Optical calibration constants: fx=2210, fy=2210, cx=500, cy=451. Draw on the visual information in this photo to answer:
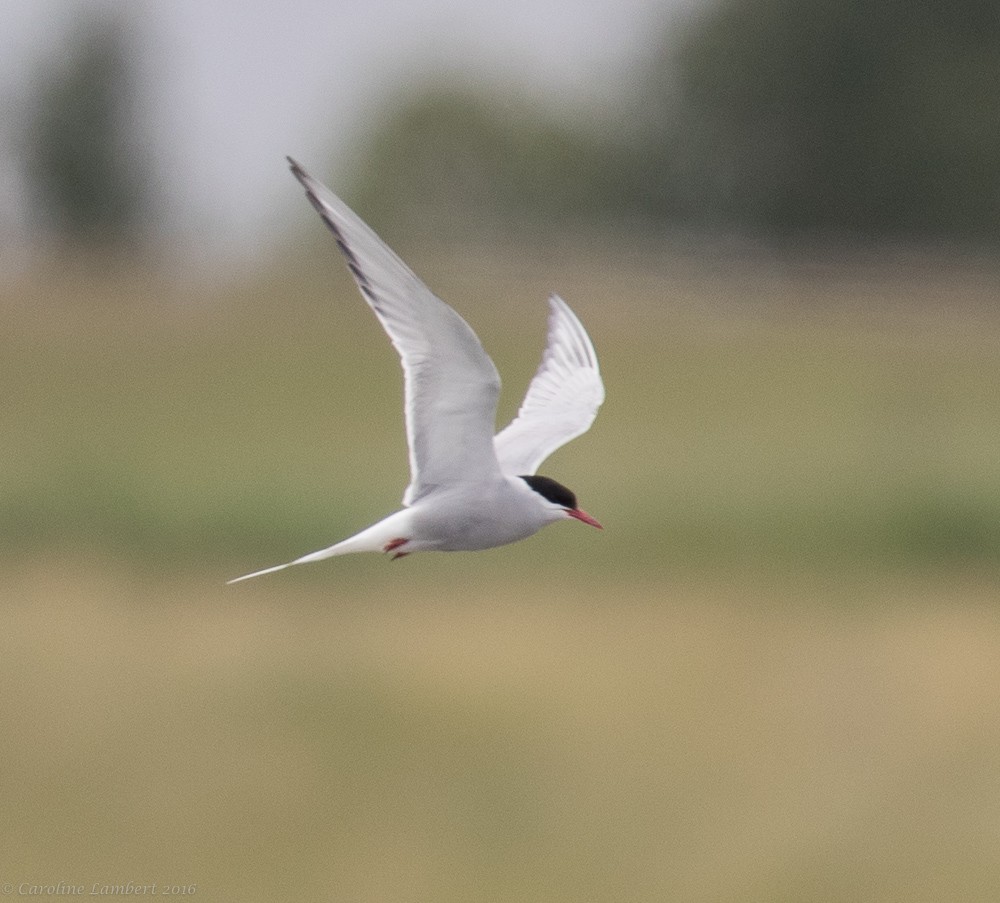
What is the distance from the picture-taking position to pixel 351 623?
40.7 ft

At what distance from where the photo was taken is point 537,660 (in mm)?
11312

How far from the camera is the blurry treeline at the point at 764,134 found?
34.6 metres

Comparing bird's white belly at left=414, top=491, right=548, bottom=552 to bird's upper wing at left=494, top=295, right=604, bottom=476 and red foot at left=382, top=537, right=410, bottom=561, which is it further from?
bird's upper wing at left=494, top=295, right=604, bottom=476

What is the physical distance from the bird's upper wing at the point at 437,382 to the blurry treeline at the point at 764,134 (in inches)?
1097

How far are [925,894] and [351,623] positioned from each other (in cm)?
448

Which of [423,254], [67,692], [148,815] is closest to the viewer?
[148,815]

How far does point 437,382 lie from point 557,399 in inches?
50.5

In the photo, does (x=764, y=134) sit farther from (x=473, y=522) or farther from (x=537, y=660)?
(x=473, y=522)

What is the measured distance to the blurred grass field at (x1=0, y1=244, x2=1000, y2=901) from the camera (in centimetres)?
939

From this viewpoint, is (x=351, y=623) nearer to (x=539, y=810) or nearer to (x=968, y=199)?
(x=539, y=810)

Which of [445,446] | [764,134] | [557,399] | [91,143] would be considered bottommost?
[91,143]

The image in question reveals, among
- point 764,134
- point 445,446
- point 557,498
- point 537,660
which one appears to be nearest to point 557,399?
point 557,498

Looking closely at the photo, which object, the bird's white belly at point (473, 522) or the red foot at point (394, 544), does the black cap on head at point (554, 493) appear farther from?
the red foot at point (394, 544)

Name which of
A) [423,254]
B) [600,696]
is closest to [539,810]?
[600,696]
